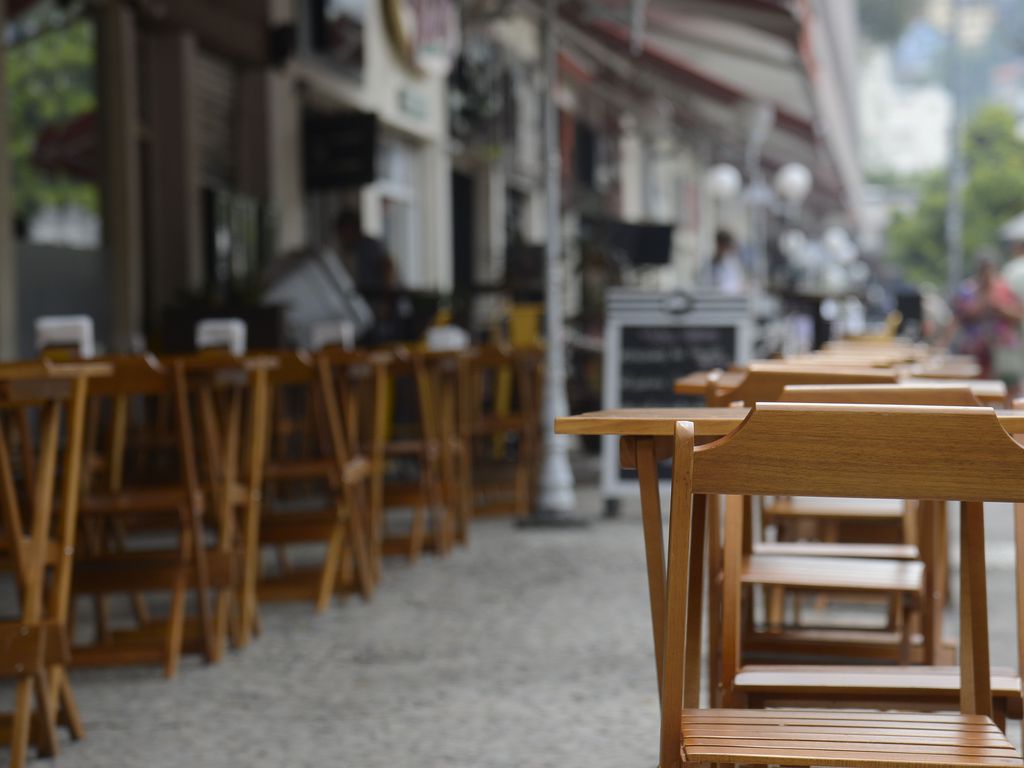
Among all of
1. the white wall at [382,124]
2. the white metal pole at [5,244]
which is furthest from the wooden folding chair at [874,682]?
the white wall at [382,124]

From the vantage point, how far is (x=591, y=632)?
506 cm

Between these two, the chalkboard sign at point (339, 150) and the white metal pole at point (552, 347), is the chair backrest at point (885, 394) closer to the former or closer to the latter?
the white metal pole at point (552, 347)

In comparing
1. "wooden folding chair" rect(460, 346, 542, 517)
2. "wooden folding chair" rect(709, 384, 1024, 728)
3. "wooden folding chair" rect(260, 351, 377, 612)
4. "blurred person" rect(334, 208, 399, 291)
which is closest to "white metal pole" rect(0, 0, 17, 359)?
"wooden folding chair" rect(460, 346, 542, 517)

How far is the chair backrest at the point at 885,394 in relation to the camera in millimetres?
2264

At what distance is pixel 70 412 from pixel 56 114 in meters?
5.17

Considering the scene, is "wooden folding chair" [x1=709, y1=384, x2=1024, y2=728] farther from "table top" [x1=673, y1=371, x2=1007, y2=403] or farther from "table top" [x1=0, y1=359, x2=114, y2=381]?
"table top" [x1=0, y1=359, x2=114, y2=381]

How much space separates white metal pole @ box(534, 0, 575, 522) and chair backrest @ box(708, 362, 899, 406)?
15.3ft

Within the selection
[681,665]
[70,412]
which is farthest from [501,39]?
[681,665]

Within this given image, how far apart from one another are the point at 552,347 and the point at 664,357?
1.79 feet

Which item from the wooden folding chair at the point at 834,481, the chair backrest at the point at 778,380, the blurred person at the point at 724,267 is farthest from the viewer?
the blurred person at the point at 724,267

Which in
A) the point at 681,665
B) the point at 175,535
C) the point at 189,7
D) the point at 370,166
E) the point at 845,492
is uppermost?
the point at 189,7

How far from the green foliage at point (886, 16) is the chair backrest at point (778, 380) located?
87216 mm

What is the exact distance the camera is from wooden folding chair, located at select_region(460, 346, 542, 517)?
7.95 m

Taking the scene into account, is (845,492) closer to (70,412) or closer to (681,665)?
(681,665)
